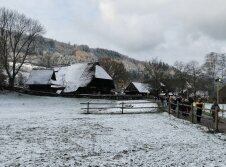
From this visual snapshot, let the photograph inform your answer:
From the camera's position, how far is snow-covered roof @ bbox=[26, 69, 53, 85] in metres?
70.3

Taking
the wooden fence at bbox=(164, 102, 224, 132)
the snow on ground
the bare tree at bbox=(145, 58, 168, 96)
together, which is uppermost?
the bare tree at bbox=(145, 58, 168, 96)

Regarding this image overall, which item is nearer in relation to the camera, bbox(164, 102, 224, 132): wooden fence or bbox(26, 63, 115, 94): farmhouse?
bbox(164, 102, 224, 132): wooden fence

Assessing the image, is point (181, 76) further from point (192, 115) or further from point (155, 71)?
point (192, 115)

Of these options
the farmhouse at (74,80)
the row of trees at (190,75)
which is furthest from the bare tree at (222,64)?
the farmhouse at (74,80)

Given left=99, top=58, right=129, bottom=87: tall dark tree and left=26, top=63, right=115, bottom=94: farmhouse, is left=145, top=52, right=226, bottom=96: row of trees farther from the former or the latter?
left=26, top=63, right=115, bottom=94: farmhouse

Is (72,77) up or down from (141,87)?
up

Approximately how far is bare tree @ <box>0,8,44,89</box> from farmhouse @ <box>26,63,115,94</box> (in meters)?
4.82

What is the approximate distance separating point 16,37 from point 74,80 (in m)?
13.1

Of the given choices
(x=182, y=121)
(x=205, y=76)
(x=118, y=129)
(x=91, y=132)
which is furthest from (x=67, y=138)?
(x=205, y=76)

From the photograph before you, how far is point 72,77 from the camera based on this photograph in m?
73.3

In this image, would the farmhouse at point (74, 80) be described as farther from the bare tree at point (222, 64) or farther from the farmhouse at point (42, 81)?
the bare tree at point (222, 64)

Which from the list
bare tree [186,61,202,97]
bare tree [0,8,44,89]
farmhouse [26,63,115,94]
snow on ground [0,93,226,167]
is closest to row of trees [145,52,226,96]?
bare tree [186,61,202,97]

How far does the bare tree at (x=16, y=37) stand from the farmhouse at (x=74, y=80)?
15.8 ft

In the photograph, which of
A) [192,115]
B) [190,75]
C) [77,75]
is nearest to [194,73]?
[190,75]
